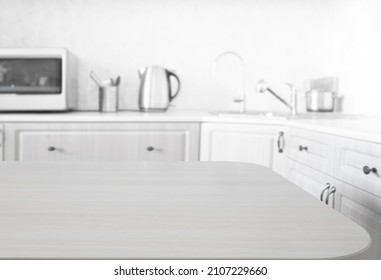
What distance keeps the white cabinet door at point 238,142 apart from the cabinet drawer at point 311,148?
0.12m

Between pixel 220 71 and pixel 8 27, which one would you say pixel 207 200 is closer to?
pixel 220 71

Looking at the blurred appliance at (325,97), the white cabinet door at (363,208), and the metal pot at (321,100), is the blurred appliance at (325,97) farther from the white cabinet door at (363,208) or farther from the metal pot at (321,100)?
the white cabinet door at (363,208)

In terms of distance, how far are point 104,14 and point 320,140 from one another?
5.66 ft

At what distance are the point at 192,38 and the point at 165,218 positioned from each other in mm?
2528

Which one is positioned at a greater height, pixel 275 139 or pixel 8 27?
pixel 8 27

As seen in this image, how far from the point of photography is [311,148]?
1993 millimetres

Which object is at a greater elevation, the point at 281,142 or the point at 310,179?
the point at 281,142

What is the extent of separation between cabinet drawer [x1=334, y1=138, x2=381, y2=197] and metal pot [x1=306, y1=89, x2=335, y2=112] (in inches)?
48.0

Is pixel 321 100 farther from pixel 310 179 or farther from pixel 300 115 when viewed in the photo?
pixel 310 179

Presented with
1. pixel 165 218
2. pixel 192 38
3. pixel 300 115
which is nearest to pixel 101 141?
pixel 192 38

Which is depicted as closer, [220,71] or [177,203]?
[177,203]
